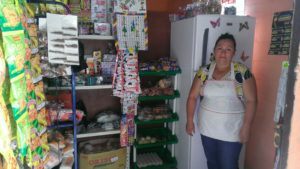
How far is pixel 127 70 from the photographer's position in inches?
94.2

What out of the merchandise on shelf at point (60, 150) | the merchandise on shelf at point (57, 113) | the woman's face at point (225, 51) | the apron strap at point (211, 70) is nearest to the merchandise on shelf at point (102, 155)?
the merchandise on shelf at point (60, 150)

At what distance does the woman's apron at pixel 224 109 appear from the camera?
1872mm

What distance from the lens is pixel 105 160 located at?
2463 millimetres

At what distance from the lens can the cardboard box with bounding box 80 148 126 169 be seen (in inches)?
94.6

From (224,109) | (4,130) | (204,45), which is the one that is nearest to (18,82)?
(4,130)

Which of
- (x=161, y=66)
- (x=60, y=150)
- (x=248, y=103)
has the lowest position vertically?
(x=60, y=150)

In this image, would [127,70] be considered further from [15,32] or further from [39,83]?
[15,32]

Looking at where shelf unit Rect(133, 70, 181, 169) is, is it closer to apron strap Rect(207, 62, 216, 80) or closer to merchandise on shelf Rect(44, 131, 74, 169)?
apron strap Rect(207, 62, 216, 80)

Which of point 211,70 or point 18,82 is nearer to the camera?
point 18,82

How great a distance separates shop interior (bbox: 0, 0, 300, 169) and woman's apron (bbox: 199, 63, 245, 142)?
33cm

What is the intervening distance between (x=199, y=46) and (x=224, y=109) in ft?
2.12

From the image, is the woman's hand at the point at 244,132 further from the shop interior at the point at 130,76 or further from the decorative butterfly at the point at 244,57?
the decorative butterfly at the point at 244,57

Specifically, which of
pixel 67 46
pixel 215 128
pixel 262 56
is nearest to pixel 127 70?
pixel 67 46

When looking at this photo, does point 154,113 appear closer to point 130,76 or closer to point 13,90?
point 130,76
